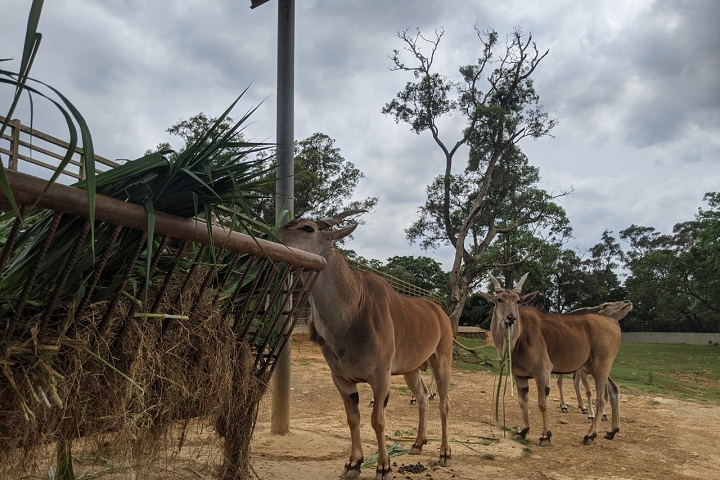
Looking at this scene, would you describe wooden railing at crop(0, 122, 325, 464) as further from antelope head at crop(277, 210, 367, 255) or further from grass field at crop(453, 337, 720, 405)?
grass field at crop(453, 337, 720, 405)

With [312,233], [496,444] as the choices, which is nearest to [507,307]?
[496,444]

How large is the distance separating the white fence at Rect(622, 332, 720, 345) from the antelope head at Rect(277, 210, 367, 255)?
137ft

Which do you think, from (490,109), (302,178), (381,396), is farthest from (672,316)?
(381,396)

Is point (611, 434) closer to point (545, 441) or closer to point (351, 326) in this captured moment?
point (545, 441)

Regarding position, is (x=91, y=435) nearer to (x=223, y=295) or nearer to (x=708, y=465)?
(x=223, y=295)

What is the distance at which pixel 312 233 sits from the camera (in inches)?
192

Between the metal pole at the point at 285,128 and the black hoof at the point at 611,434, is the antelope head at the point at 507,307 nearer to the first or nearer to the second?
the black hoof at the point at 611,434

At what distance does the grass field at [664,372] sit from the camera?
1417cm

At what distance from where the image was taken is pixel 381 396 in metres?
5.18

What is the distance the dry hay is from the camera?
89.4 inches

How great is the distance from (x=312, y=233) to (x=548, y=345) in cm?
544

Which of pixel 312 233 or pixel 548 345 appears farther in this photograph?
pixel 548 345

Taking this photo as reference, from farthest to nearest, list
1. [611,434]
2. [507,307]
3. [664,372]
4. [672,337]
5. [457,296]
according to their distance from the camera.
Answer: [672,337], [457,296], [664,372], [507,307], [611,434]

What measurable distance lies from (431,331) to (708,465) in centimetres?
365
